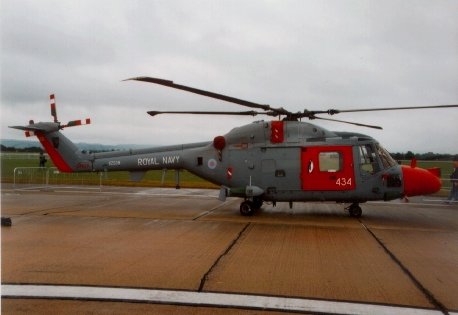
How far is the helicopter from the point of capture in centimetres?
1230

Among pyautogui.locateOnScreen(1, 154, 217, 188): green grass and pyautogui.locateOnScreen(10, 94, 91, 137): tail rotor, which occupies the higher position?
pyautogui.locateOnScreen(10, 94, 91, 137): tail rotor

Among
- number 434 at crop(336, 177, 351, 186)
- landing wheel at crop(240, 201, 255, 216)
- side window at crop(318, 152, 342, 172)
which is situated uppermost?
side window at crop(318, 152, 342, 172)

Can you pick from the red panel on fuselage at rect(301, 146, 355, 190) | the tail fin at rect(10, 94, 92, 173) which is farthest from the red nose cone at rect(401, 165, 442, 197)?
the tail fin at rect(10, 94, 92, 173)

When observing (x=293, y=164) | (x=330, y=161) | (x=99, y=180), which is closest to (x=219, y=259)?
(x=293, y=164)

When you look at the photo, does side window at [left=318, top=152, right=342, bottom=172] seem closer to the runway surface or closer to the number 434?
the number 434

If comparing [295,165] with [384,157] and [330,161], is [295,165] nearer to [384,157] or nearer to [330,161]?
[330,161]

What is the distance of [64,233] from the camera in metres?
9.29

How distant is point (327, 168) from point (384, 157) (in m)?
1.76

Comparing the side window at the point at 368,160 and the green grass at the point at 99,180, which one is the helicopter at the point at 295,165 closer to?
the side window at the point at 368,160

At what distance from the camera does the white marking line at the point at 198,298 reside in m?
4.77

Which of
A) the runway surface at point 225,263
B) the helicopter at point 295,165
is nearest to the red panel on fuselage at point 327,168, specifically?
the helicopter at point 295,165

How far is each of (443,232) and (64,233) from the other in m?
9.20

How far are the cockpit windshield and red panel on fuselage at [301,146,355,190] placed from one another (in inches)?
34.7

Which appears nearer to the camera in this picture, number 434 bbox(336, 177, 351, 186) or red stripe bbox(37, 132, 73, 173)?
number 434 bbox(336, 177, 351, 186)
